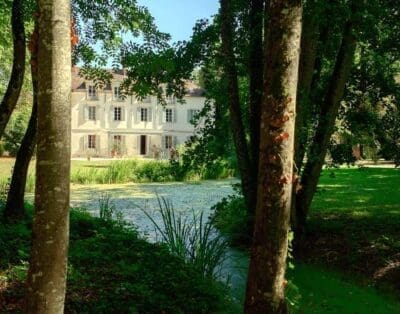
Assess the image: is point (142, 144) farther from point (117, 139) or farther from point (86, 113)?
point (86, 113)

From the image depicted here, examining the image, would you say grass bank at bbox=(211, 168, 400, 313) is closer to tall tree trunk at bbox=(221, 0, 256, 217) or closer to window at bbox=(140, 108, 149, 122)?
tall tree trunk at bbox=(221, 0, 256, 217)

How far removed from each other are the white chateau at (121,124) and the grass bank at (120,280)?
121ft

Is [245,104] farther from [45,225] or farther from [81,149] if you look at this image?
[81,149]

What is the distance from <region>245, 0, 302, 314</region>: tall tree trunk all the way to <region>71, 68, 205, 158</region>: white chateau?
40.1 m

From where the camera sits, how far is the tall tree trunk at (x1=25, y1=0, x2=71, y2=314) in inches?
110

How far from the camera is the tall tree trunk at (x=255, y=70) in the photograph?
8.53 meters

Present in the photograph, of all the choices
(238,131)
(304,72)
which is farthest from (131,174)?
(304,72)

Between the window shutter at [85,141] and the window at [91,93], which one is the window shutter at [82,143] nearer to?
the window shutter at [85,141]

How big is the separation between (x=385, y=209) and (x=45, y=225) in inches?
450

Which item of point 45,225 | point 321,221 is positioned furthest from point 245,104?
point 45,225

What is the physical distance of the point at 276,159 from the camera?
159 inches

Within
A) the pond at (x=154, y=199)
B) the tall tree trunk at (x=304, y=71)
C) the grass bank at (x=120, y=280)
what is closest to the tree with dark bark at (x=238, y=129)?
the pond at (x=154, y=199)

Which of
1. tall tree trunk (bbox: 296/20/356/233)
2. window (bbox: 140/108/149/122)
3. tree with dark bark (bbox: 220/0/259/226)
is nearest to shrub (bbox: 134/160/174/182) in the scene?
tree with dark bark (bbox: 220/0/259/226)

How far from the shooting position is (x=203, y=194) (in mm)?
18875
